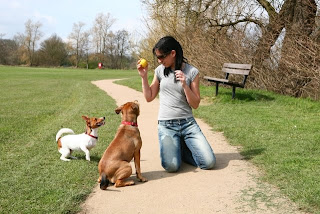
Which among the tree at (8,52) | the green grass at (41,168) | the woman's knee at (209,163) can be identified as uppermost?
the tree at (8,52)

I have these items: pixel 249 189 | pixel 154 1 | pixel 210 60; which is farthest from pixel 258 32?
pixel 249 189

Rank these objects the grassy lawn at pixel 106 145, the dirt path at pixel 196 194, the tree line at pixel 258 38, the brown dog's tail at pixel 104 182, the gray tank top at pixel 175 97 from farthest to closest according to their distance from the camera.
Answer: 1. the tree line at pixel 258 38
2. the gray tank top at pixel 175 97
3. the brown dog's tail at pixel 104 182
4. the grassy lawn at pixel 106 145
5. the dirt path at pixel 196 194

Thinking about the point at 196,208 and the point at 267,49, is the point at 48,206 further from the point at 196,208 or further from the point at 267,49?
the point at 267,49

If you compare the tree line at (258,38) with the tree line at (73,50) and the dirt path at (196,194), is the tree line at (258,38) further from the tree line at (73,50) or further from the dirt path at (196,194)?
the tree line at (73,50)

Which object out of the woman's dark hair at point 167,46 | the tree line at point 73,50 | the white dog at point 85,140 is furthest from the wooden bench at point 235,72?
the tree line at point 73,50

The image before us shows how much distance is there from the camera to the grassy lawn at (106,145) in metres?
4.10

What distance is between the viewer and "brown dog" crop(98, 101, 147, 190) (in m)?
4.41

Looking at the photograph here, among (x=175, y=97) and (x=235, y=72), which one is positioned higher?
(x=235, y=72)

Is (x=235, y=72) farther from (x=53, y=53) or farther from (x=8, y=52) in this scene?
(x=8, y=52)

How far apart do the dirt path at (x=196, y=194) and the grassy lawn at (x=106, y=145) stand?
0.23m

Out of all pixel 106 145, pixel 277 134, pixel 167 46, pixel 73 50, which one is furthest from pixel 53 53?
pixel 167 46

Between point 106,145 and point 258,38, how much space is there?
845cm

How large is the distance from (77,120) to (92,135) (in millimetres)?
4089

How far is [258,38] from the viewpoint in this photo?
42.3 feet
